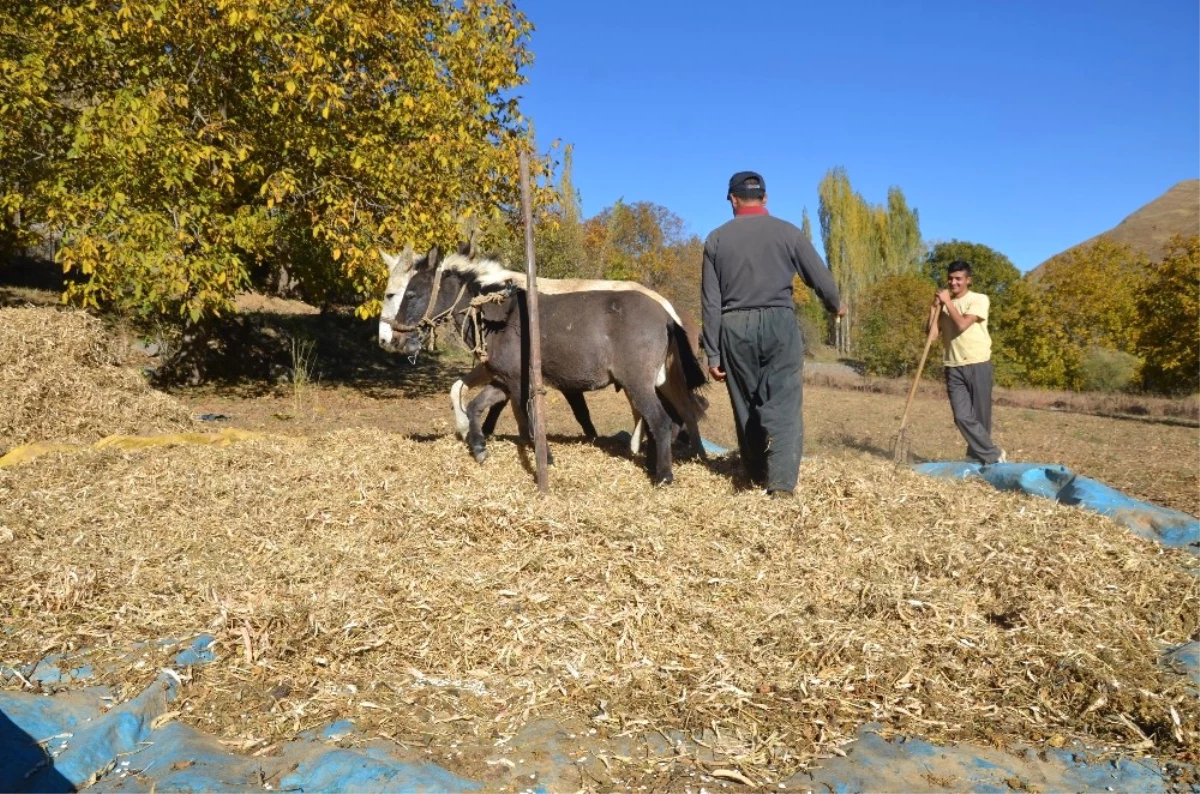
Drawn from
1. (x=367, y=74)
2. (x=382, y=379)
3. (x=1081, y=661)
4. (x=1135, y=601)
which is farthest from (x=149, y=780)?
(x=382, y=379)

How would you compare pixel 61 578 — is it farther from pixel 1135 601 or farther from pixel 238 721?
pixel 1135 601

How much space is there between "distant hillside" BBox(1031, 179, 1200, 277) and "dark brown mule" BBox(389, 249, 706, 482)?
60.3 m

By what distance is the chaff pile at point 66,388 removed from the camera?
7.52 meters

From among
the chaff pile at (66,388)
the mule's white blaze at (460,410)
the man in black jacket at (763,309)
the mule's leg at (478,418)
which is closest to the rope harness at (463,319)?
the mule's leg at (478,418)

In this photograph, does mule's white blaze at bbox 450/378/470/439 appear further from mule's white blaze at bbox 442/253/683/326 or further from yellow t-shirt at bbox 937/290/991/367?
yellow t-shirt at bbox 937/290/991/367

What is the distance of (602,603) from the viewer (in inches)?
149

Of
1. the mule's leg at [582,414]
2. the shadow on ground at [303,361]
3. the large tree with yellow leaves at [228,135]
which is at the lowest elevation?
the mule's leg at [582,414]

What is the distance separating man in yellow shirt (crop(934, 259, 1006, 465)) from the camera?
22.3ft

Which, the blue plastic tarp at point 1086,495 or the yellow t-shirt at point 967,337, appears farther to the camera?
the yellow t-shirt at point 967,337

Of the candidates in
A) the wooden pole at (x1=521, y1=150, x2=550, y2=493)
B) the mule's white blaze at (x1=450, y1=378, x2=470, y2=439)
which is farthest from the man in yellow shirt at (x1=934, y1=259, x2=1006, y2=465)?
the mule's white blaze at (x1=450, y1=378, x2=470, y2=439)

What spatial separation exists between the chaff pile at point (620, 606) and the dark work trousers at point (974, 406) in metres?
1.39

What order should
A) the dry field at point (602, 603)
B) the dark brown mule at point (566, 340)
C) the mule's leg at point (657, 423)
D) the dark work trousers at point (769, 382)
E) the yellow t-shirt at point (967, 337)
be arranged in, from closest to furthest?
the dry field at point (602, 603) → the dark work trousers at point (769, 382) → the mule's leg at point (657, 423) → the dark brown mule at point (566, 340) → the yellow t-shirt at point (967, 337)

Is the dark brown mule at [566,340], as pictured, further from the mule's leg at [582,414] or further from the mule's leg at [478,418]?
the mule's leg at [582,414]

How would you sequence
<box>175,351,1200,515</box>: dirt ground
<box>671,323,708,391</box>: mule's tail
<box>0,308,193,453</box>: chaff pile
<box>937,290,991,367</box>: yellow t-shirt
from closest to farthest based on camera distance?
<box>671,323,708,391</box>: mule's tail
<box>937,290,991,367</box>: yellow t-shirt
<box>0,308,193,453</box>: chaff pile
<box>175,351,1200,515</box>: dirt ground
